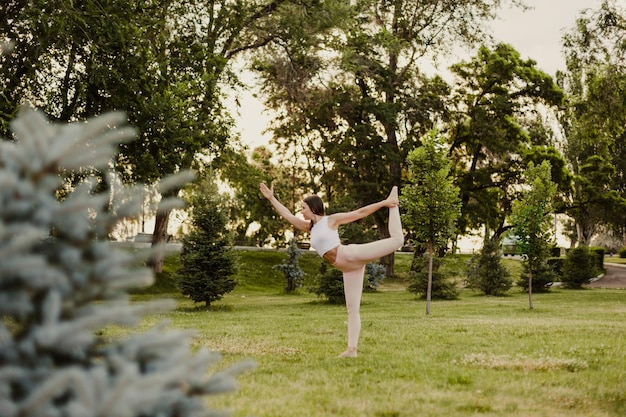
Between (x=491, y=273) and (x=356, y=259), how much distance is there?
25096 mm

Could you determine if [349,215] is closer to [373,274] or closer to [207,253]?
[207,253]

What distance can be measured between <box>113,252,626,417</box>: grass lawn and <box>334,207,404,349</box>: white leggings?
0.69 m

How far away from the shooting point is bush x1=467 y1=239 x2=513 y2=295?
33500mm

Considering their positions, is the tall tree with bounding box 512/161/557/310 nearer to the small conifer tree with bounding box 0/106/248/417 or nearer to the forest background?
the forest background

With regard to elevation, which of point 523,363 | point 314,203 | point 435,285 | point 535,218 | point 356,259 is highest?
point 535,218

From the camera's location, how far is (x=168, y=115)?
70.1ft

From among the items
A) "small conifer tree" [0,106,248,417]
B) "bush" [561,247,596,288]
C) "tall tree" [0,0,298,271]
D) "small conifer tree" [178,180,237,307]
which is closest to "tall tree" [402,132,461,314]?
"small conifer tree" [178,180,237,307]

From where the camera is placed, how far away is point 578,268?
39.6 metres

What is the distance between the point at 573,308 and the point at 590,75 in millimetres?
13410

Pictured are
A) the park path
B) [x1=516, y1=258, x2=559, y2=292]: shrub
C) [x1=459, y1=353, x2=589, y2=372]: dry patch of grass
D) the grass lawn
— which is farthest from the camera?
the park path

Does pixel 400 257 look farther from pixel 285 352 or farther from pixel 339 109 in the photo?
pixel 285 352

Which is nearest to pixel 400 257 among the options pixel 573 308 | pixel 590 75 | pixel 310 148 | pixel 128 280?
pixel 310 148

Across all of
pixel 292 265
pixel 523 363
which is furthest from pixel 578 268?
pixel 523 363

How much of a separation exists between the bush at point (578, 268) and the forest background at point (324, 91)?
5876mm
